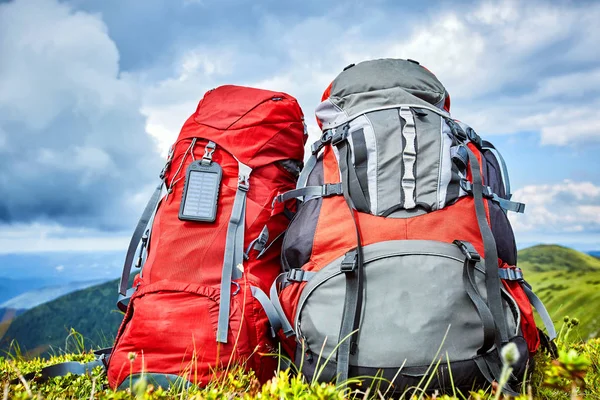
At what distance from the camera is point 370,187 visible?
121 inches

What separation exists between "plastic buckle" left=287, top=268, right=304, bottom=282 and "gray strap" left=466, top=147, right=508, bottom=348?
3.73 ft

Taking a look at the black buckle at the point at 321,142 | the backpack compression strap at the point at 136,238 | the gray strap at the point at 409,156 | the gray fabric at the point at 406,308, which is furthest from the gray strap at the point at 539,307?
the backpack compression strap at the point at 136,238

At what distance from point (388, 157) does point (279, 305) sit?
1.25 meters

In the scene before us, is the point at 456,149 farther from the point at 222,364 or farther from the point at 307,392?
the point at 222,364

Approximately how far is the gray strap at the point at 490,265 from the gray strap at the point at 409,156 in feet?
1.47

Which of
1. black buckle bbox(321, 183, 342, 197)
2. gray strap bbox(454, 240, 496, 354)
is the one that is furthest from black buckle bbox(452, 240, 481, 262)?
black buckle bbox(321, 183, 342, 197)

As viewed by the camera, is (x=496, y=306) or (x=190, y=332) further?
(x=190, y=332)

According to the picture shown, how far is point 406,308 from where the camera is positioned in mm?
2604

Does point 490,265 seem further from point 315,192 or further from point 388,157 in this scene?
point 315,192

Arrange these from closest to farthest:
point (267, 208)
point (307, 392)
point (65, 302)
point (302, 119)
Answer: point (307, 392), point (267, 208), point (302, 119), point (65, 302)

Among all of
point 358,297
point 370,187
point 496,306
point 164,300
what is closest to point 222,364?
point 164,300

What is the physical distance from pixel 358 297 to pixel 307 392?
780 millimetres

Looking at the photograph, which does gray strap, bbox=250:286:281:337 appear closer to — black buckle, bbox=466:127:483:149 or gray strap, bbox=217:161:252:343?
gray strap, bbox=217:161:252:343

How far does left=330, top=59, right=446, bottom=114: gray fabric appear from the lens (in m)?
3.38
